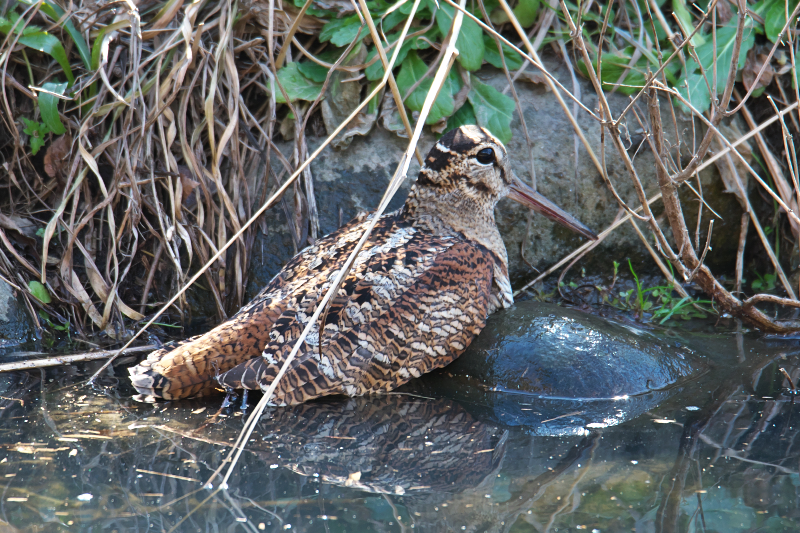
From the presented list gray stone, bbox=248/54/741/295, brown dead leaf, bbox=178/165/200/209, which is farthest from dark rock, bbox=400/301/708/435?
brown dead leaf, bbox=178/165/200/209

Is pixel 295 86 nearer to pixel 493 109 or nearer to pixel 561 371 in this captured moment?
pixel 493 109

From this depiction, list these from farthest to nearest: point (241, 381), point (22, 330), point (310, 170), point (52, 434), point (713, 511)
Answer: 1. point (310, 170)
2. point (22, 330)
3. point (241, 381)
4. point (52, 434)
5. point (713, 511)

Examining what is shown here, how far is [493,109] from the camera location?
4.19m

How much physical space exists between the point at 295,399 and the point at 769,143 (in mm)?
3322

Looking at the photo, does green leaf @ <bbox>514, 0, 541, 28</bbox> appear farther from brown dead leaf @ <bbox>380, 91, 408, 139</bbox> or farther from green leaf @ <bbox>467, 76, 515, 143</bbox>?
brown dead leaf @ <bbox>380, 91, 408, 139</bbox>

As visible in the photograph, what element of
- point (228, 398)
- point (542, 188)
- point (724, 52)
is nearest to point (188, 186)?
point (228, 398)

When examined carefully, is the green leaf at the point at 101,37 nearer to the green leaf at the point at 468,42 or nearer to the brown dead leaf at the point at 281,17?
the brown dead leaf at the point at 281,17

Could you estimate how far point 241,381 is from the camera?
2.98 metres

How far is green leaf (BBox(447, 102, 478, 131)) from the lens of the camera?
421 cm

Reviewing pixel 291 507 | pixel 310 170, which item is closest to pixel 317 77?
pixel 310 170

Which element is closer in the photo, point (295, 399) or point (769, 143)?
point (295, 399)

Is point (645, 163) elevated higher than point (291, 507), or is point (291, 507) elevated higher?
point (645, 163)

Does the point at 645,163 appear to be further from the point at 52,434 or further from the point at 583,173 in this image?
the point at 52,434

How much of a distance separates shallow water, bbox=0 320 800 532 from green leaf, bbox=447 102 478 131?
5.79ft
